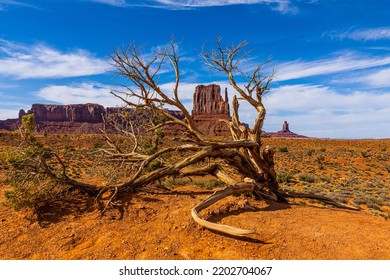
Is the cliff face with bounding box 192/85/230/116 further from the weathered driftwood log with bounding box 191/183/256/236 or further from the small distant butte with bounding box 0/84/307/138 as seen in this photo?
the weathered driftwood log with bounding box 191/183/256/236

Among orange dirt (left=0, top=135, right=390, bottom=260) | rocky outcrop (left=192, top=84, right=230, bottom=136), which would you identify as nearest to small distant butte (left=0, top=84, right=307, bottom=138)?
rocky outcrop (left=192, top=84, right=230, bottom=136)

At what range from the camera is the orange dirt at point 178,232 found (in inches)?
176

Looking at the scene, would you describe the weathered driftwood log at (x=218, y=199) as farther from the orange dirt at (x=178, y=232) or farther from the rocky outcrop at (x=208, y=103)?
the rocky outcrop at (x=208, y=103)

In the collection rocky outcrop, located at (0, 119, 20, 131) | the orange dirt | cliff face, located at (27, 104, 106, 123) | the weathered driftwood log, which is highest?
cliff face, located at (27, 104, 106, 123)

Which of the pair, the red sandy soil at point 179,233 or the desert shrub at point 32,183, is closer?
the red sandy soil at point 179,233

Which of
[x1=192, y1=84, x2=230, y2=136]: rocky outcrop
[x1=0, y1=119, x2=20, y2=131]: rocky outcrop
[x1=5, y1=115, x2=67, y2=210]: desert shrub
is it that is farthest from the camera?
[x1=0, y1=119, x2=20, y2=131]: rocky outcrop

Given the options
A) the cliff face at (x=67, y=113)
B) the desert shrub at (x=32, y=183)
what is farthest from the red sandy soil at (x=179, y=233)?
the cliff face at (x=67, y=113)

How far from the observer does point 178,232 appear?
514cm

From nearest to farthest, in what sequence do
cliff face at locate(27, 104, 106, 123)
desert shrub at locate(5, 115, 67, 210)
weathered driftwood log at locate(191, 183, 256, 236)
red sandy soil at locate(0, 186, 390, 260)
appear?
red sandy soil at locate(0, 186, 390, 260) → weathered driftwood log at locate(191, 183, 256, 236) → desert shrub at locate(5, 115, 67, 210) → cliff face at locate(27, 104, 106, 123)

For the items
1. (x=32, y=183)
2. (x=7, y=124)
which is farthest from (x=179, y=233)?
(x=7, y=124)

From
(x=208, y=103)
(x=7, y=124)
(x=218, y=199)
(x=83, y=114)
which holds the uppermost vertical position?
(x=208, y=103)

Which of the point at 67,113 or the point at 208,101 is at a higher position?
the point at 208,101

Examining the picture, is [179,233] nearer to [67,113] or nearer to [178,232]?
[178,232]

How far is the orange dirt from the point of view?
4465 millimetres
